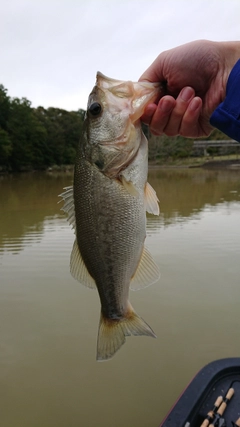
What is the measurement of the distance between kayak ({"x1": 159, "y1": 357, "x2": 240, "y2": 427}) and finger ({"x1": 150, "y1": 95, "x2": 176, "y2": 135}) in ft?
6.14

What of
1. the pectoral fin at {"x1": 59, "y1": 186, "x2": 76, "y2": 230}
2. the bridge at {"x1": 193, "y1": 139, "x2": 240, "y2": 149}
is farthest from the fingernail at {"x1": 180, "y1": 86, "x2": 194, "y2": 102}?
the bridge at {"x1": 193, "y1": 139, "x2": 240, "y2": 149}

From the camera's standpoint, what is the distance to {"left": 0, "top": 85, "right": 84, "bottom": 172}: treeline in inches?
1807

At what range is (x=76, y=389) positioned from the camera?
3697mm

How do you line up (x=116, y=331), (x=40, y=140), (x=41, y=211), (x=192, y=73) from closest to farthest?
(x=116, y=331)
(x=192, y=73)
(x=41, y=211)
(x=40, y=140)

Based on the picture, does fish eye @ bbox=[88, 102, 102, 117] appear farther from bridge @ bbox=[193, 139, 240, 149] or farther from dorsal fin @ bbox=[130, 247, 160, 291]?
bridge @ bbox=[193, 139, 240, 149]

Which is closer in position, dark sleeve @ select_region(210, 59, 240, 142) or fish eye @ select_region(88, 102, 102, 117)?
fish eye @ select_region(88, 102, 102, 117)

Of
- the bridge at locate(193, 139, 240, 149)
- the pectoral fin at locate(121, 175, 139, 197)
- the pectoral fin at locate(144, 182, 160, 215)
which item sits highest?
the bridge at locate(193, 139, 240, 149)

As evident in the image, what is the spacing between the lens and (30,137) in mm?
49625

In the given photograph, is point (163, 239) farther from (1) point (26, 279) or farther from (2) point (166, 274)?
(1) point (26, 279)

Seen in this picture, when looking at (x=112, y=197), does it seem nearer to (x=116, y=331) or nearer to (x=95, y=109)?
(x=95, y=109)

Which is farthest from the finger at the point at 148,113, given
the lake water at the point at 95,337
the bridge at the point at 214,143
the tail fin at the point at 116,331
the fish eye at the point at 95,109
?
the bridge at the point at 214,143

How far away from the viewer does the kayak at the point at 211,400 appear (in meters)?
2.36

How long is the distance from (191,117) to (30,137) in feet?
164

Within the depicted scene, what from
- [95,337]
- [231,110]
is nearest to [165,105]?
[231,110]
